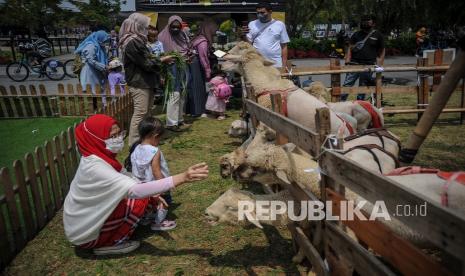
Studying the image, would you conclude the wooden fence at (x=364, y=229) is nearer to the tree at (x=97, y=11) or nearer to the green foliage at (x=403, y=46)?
the green foliage at (x=403, y=46)

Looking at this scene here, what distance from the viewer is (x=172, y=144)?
740 cm

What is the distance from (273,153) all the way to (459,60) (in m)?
1.62

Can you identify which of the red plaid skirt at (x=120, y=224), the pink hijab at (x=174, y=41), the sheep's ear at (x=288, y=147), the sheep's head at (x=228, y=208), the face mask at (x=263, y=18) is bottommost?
the red plaid skirt at (x=120, y=224)

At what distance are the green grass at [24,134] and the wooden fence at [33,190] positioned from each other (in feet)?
5.74

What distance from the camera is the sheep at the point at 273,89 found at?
4199mm

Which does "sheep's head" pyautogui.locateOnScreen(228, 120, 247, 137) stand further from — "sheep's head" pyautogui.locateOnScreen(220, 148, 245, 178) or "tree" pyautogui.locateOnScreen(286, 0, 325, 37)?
"tree" pyautogui.locateOnScreen(286, 0, 325, 37)

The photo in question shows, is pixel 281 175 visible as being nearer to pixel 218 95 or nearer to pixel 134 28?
pixel 134 28

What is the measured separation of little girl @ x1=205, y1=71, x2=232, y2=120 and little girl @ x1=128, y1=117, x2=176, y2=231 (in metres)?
5.00

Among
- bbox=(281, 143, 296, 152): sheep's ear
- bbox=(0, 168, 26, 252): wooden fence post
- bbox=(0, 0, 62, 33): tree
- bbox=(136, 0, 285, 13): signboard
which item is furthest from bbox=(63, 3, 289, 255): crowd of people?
bbox=(0, 0, 62, 33): tree

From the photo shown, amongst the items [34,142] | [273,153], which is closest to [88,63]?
[34,142]

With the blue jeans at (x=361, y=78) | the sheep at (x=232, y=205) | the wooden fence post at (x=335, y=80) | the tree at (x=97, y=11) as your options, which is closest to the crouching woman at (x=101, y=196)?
the sheep at (x=232, y=205)

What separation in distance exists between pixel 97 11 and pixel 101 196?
36482 mm

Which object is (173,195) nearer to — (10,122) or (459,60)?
(459,60)

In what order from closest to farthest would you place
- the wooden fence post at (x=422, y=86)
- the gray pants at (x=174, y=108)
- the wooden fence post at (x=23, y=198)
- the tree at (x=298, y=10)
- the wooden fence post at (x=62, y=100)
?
the wooden fence post at (x=23, y=198) → the wooden fence post at (x=422, y=86) → the gray pants at (x=174, y=108) → the wooden fence post at (x=62, y=100) → the tree at (x=298, y=10)
